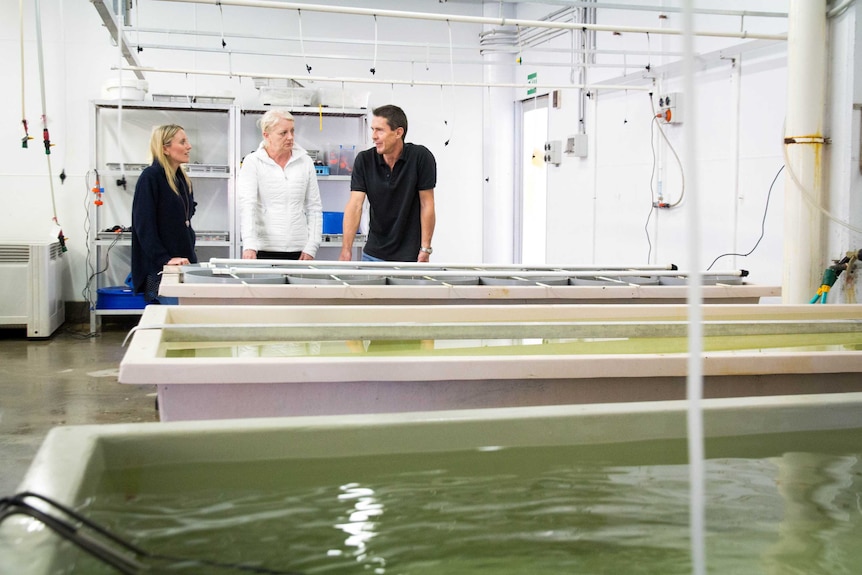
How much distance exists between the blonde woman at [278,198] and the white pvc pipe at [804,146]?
2.09 metres

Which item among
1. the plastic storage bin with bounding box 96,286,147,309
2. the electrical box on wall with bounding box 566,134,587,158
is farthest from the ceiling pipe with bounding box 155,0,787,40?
the plastic storage bin with bounding box 96,286,147,309

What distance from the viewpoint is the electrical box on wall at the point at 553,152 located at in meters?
6.95

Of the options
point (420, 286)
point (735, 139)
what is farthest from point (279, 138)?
point (735, 139)

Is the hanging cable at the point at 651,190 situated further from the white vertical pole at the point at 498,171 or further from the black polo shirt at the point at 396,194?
the black polo shirt at the point at 396,194

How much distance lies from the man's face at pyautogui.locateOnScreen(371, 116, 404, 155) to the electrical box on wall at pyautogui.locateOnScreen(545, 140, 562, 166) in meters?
3.49

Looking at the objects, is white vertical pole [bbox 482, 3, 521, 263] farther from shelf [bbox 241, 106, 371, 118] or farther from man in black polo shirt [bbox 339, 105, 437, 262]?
man in black polo shirt [bbox 339, 105, 437, 262]

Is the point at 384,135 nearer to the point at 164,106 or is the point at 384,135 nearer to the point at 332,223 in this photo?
the point at 332,223

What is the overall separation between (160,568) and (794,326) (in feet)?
5.55

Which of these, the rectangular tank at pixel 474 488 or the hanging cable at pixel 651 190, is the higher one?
the hanging cable at pixel 651 190

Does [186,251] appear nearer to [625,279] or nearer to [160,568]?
[625,279]

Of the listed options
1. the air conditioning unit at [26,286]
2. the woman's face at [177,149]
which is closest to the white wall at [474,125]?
the air conditioning unit at [26,286]

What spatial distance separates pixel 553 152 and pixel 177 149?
3.94 metres

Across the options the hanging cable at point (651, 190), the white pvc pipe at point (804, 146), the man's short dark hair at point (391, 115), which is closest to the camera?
the white pvc pipe at point (804, 146)

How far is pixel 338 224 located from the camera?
21.6 ft
